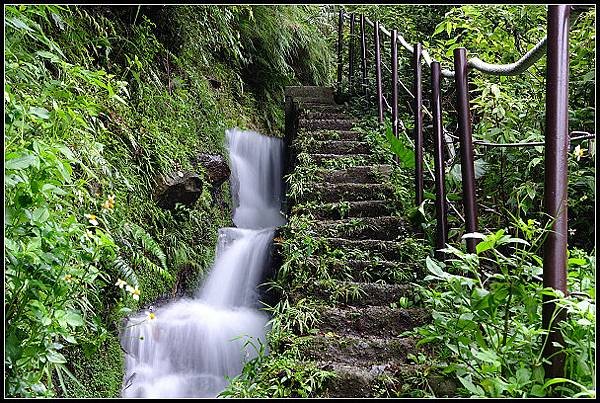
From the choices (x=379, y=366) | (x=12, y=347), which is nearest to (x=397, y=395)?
(x=379, y=366)

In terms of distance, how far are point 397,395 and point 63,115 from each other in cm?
159

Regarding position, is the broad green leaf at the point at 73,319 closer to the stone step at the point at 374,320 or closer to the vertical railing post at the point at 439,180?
the stone step at the point at 374,320

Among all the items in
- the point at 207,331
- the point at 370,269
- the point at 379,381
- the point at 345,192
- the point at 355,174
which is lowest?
the point at 207,331

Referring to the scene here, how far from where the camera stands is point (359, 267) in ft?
8.98

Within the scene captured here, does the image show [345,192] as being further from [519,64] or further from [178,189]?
[519,64]

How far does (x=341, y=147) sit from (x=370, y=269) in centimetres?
177

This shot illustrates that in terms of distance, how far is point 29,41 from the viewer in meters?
2.46

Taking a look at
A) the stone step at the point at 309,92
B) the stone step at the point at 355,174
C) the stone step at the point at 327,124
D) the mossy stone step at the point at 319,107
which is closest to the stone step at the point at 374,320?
the stone step at the point at 355,174

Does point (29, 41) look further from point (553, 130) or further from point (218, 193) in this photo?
point (218, 193)

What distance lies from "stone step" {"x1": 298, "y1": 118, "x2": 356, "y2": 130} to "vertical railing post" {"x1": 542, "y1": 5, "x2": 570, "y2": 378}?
3.42 metres

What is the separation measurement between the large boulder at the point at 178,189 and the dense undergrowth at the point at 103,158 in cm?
7

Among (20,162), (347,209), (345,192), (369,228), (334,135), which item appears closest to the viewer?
(20,162)

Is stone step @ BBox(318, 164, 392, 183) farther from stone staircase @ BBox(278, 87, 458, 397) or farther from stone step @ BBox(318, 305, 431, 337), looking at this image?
stone step @ BBox(318, 305, 431, 337)

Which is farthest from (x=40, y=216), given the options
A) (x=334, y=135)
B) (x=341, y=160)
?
(x=334, y=135)
